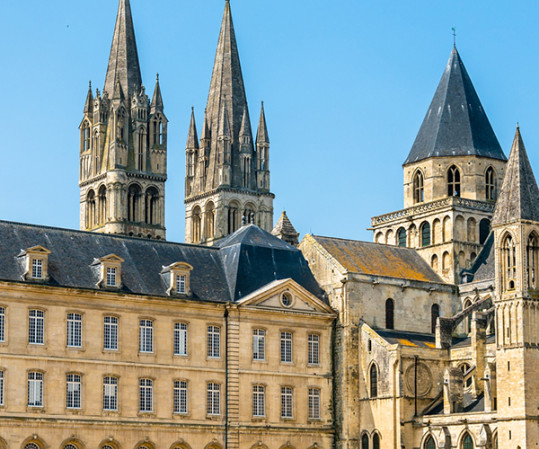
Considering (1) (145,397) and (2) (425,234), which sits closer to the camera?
(1) (145,397)

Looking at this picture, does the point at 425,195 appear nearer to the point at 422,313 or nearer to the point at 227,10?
the point at 422,313

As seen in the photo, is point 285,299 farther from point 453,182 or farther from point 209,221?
point 209,221

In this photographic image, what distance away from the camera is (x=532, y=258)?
73438 mm

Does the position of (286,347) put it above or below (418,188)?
below

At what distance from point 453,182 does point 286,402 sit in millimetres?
20289

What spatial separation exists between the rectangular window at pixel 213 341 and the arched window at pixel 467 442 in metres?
13.6

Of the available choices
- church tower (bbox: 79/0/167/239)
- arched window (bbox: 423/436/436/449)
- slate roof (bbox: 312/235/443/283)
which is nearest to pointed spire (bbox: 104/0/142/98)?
church tower (bbox: 79/0/167/239)

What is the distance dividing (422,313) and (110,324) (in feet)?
65.8

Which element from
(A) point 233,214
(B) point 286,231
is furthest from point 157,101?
(B) point 286,231

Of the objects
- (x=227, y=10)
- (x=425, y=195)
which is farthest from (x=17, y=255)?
(x=227, y=10)

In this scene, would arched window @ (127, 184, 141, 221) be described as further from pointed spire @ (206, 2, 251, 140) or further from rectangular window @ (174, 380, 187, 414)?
rectangular window @ (174, 380, 187, 414)

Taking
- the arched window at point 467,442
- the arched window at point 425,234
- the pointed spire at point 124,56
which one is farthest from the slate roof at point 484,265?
the pointed spire at point 124,56

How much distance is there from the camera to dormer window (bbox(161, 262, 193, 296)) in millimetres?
74875

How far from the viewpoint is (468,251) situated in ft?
285
